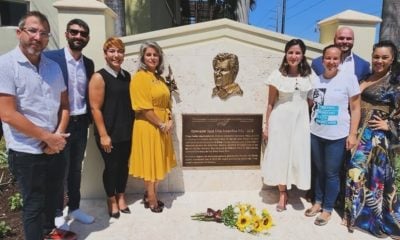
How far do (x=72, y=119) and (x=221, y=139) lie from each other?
6.13 feet

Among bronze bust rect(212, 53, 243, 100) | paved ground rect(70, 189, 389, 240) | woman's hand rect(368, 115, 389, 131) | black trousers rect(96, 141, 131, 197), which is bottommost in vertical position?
paved ground rect(70, 189, 389, 240)

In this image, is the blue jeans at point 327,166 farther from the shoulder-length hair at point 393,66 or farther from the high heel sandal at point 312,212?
the shoulder-length hair at point 393,66

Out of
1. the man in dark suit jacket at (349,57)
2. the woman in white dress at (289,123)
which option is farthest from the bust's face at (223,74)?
the man in dark suit jacket at (349,57)

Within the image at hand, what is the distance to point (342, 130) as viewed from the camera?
352cm

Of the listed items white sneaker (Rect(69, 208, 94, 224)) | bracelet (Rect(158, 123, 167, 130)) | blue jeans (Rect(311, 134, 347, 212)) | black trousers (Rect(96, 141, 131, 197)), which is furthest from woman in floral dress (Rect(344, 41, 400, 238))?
white sneaker (Rect(69, 208, 94, 224))

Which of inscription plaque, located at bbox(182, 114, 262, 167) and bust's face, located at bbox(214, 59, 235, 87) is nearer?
bust's face, located at bbox(214, 59, 235, 87)

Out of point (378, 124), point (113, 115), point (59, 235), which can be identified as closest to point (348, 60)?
point (378, 124)

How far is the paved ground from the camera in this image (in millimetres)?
3426

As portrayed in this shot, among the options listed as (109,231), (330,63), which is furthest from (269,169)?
(109,231)

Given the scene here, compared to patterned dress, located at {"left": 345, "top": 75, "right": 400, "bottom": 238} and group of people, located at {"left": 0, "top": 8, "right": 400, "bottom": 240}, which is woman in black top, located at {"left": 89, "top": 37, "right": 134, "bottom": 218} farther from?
patterned dress, located at {"left": 345, "top": 75, "right": 400, "bottom": 238}

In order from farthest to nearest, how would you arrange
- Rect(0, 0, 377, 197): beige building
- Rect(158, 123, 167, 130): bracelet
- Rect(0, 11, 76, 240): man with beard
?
Rect(0, 0, 377, 197): beige building → Rect(158, 123, 167, 130): bracelet → Rect(0, 11, 76, 240): man with beard

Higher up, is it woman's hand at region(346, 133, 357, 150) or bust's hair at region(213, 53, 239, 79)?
bust's hair at region(213, 53, 239, 79)

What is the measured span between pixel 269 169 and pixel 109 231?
5.97 ft

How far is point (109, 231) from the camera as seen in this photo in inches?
136
